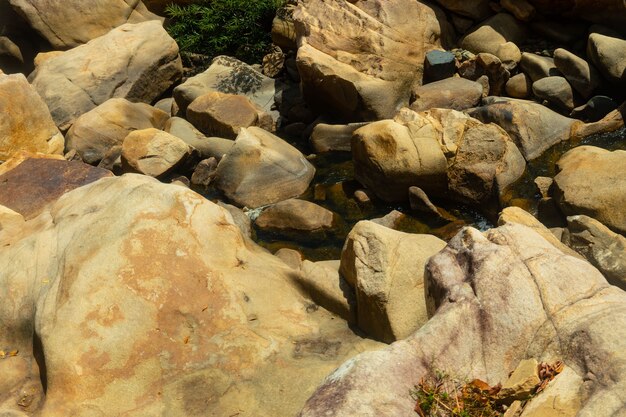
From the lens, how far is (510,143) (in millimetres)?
10781

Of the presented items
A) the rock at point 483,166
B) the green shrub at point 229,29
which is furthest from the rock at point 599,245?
the green shrub at point 229,29

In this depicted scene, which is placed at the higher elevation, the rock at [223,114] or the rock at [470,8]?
the rock at [470,8]

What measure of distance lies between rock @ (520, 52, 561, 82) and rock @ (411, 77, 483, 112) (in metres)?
1.29

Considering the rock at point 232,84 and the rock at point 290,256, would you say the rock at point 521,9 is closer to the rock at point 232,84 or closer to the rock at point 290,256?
the rock at point 232,84

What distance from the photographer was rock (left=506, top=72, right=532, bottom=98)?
1346 centimetres

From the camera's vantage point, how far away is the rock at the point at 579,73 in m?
12.9

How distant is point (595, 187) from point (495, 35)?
6270 mm

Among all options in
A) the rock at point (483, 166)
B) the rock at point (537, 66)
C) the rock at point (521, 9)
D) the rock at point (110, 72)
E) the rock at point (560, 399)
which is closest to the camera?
the rock at point (560, 399)

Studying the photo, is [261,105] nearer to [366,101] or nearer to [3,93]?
[366,101]

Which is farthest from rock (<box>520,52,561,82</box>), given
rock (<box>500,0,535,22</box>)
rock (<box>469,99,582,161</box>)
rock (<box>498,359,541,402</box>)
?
rock (<box>498,359,541,402</box>)

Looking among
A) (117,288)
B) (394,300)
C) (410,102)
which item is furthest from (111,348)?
(410,102)

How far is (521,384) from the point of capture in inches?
161

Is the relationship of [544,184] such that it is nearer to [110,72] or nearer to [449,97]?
[449,97]

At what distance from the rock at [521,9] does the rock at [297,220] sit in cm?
733
